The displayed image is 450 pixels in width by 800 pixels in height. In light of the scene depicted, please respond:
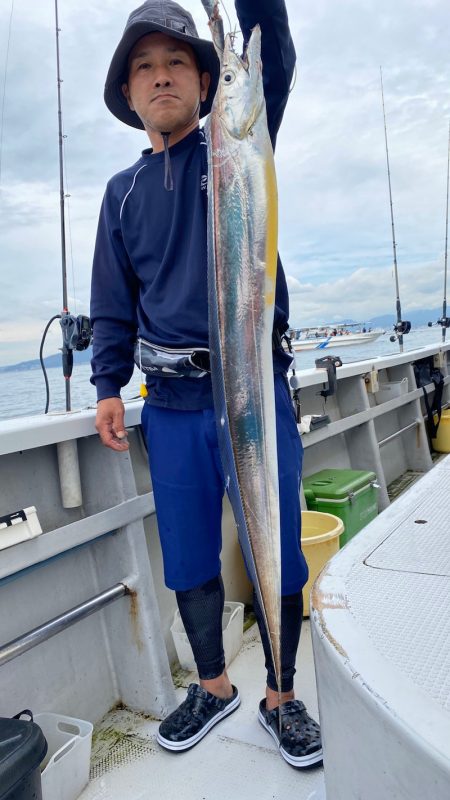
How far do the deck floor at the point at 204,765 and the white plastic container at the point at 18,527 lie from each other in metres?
0.81

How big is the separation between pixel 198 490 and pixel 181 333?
0.50m

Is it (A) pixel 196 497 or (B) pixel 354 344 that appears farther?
(B) pixel 354 344

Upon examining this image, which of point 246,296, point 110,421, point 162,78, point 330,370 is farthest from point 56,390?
point 246,296

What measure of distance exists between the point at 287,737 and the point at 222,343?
124 centimetres

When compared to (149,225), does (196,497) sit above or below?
below

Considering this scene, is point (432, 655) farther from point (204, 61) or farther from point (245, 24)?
point (204, 61)

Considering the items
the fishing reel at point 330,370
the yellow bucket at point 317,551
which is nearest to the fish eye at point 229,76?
the yellow bucket at point 317,551

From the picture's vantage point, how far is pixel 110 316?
74.6 inches

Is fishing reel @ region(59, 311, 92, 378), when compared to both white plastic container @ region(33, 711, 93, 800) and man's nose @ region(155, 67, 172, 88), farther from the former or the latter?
white plastic container @ region(33, 711, 93, 800)

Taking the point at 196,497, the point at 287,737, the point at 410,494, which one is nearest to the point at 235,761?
the point at 287,737

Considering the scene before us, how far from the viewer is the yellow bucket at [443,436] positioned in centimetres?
556

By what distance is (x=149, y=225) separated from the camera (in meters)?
1.77

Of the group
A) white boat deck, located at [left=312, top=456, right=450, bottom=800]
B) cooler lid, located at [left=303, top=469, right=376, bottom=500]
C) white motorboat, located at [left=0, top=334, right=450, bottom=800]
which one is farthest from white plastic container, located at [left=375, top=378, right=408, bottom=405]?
white boat deck, located at [left=312, top=456, right=450, bottom=800]

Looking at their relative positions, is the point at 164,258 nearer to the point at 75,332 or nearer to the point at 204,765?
the point at 75,332
